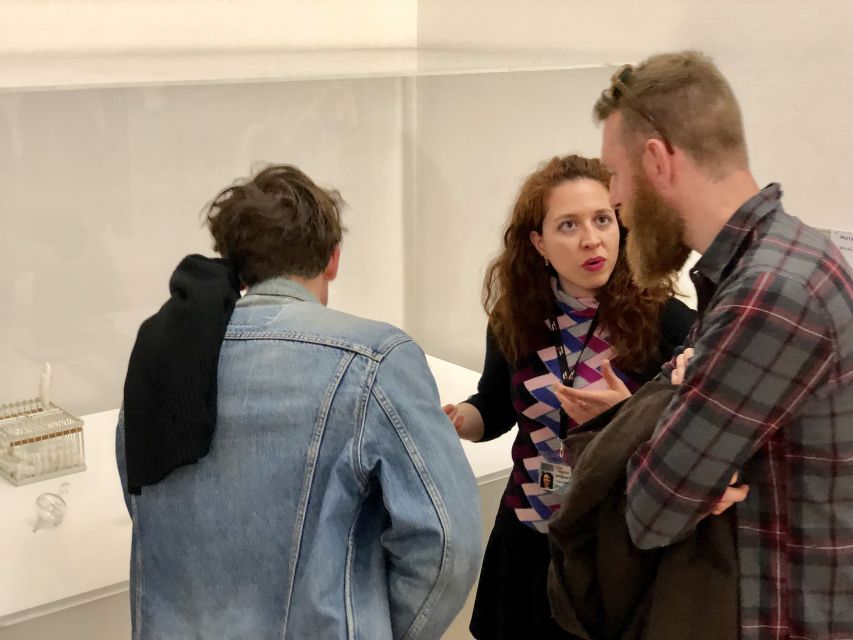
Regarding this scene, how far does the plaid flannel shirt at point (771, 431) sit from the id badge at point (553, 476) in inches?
21.0

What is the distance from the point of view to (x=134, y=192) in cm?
278

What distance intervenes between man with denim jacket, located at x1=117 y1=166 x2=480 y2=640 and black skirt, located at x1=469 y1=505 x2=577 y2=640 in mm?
495

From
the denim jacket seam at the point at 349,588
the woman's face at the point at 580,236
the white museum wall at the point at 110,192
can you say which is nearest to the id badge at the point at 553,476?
the woman's face at the point at 580,236

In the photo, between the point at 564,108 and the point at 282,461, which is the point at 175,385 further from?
the point at 564,108

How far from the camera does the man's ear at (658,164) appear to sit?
1.30 meters

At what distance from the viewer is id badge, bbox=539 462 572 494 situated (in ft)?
5.87

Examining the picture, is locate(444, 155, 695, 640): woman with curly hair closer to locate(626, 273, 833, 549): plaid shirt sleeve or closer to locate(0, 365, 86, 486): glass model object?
locate(626, 273, 833, 549): plaid shirt sleeve

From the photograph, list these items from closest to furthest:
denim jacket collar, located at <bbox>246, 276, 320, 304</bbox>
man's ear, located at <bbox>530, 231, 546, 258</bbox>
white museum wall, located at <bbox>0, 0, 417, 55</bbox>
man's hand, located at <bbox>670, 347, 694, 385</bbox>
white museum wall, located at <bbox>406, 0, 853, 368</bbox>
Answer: man's hand, located at <bbox>670, 347, 694, 385</bbox> < denim jacket collar, located at <bbox>246, 276, 320, 304</bbox> < man's ear, located at <bbox>530, 231, 546, 258</bbox> < white museum wall, located at <bbox>406, 0, 853, 368</bbox> < white museum wall, located at <bbox>0, 0, 417, 55</bbox>

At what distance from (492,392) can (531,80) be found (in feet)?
4.24

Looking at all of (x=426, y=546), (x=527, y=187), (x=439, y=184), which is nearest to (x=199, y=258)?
(x=426, y=546)

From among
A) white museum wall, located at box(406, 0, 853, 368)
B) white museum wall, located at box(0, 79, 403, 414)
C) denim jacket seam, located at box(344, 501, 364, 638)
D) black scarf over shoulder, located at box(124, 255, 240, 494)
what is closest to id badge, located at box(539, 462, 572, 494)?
denim jacket seam, located at box(344, 501, 364, 638)

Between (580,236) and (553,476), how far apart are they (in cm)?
45

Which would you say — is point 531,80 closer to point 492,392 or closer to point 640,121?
point 492,392

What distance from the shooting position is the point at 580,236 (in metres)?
1.83
